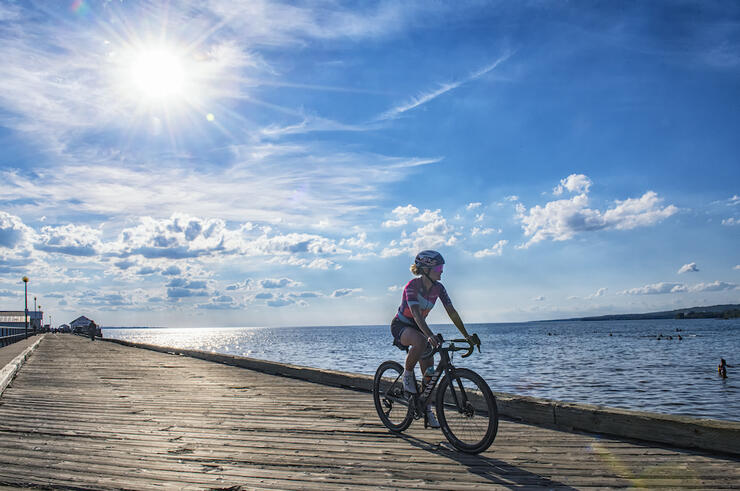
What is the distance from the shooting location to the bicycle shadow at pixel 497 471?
13.3 feet

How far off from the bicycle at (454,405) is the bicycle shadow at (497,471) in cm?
11

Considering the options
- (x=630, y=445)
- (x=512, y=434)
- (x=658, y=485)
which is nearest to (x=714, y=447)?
(x=630, y=445)

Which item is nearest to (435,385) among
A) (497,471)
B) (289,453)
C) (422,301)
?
(422,301)

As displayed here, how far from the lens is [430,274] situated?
5812mm

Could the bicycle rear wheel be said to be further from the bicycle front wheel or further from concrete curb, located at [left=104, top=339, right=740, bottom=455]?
concrete curb, located at [left=104, top=339, right=740, bottom=455]

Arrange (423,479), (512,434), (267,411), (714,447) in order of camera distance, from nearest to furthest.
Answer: (423,479) < (714,447) < (512,434) < (267,411)

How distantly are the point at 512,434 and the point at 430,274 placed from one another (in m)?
2.02

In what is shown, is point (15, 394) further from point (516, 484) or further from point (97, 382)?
point (516, 484)

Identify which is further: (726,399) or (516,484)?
(726,399)

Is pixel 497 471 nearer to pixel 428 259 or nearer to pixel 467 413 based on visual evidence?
pixel 467 413

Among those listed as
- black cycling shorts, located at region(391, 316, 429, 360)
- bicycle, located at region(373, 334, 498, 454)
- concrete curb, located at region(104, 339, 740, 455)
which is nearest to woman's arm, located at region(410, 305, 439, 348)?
bicycle, located at region(373, 334, 498, 454)

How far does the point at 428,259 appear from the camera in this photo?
5828 mm

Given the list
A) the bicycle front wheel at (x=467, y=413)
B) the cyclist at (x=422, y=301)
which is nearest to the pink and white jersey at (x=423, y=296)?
the cyclist at (x=422, y=301)

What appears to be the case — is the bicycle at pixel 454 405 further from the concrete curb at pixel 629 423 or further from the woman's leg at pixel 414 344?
the concrete curb at pixel 629 423
